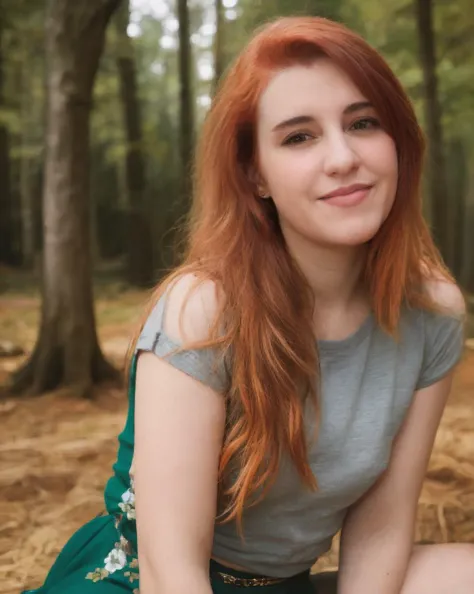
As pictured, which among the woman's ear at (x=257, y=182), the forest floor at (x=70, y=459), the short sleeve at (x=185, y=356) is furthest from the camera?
the forest floor at (x=70, y=459)

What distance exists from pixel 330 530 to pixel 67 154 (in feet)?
6.18

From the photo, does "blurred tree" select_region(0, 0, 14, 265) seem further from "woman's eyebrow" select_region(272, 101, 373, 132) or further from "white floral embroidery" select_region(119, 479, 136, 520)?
"woman's eyebrow" select_region(272, 101, 373, 132)

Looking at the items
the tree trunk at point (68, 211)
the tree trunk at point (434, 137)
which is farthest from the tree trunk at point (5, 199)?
the tree trunk at point (434, 137)

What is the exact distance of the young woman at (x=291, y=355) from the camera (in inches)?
40.4

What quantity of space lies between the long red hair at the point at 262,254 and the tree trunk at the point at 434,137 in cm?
190

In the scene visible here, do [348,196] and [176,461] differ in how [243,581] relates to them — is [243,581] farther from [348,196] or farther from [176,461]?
[348,196]

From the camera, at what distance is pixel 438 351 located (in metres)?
1.22

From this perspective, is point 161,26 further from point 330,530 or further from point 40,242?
point 330,530

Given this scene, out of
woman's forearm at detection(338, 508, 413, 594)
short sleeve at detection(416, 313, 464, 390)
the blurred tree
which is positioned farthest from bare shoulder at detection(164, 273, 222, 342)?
the blurred tree

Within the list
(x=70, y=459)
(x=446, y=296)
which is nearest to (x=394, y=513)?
(x=446, y=296)

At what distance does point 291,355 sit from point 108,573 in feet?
1.47

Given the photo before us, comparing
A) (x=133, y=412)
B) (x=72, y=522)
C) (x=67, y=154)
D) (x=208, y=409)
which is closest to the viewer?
(x=208, y=409)

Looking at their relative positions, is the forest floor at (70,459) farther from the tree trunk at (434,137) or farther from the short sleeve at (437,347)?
the short sleeve at (437,347)

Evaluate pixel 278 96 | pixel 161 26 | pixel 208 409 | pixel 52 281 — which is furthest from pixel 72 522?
pixel 161 26
